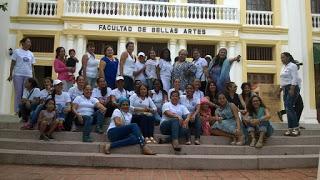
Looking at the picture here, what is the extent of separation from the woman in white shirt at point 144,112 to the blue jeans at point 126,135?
34cm

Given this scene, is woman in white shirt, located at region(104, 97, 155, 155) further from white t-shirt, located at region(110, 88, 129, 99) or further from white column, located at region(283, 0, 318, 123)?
white column, located at region(283, 0, 318, 123)

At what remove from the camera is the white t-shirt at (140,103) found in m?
7.48

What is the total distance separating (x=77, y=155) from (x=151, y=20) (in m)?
11.0

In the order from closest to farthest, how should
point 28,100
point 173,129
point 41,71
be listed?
point 173,129 → point 28,100 → point 41,71

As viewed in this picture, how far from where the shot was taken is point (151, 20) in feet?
54.0

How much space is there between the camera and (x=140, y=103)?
748 centimetres

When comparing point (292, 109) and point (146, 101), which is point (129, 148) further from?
point (292, 109)

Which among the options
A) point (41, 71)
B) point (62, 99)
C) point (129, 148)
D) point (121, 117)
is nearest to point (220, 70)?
point (121, 117)

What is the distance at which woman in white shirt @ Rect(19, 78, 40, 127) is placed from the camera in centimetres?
802

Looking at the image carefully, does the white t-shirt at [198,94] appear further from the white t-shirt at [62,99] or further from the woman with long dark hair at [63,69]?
the woman with long dark hair at [63,69]

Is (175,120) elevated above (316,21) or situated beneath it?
situated beneath

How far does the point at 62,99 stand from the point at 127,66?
175 cm

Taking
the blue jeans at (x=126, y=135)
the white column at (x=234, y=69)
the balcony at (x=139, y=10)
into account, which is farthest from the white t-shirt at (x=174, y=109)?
the white column at (x=234, y=69)

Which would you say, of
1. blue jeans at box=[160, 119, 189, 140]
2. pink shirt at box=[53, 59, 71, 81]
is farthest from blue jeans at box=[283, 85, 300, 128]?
pink shirt at box=[53, 59, 71, 81]
